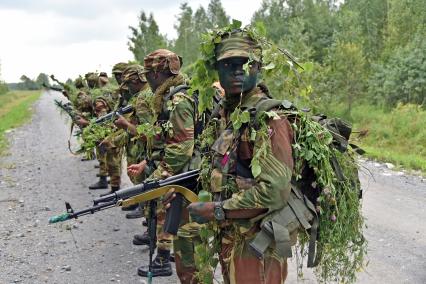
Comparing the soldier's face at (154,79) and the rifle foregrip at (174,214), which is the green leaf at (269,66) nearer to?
the rifle foregrip at (174,214)

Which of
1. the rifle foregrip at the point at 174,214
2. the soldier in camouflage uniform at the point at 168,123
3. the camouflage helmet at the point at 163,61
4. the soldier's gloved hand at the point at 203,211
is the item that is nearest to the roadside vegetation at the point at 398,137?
the soldier in camouflage uniform at the point at 168,123

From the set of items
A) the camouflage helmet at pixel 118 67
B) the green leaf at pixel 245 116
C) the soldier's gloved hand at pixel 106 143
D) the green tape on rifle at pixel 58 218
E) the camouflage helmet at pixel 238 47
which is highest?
the camouflage helmet at pixel 238 47

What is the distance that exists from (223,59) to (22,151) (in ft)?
40.9

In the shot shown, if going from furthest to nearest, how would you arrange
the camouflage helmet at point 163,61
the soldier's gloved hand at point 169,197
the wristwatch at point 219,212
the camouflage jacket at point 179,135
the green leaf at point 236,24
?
→ the camouflage helmet at point 163,61, the camouflage jacket at point 179,135, the soldier's gloved hand at point 169,197, the green leaf at point 236,24, the wristwatch at point 219,212

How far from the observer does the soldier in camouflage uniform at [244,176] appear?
249 cm

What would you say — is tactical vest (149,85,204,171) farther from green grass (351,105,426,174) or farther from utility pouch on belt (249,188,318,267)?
green grass (351,105,426,174)

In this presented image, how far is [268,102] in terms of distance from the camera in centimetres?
259

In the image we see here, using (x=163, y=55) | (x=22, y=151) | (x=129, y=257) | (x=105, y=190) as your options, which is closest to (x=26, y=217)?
(x=105, y=190)

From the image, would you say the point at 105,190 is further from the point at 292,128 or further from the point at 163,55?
the point at 292,128

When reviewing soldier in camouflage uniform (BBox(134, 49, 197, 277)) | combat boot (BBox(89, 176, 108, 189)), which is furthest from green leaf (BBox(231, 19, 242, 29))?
combat boot (BBox(89, 176, 108, 189))

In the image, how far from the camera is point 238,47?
2.68 meters

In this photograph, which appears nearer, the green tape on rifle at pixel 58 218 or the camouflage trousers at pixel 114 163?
the green tape on rifle at pixel 58 218

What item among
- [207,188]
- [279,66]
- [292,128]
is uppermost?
[279,66]

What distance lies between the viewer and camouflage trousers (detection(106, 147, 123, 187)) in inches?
318
